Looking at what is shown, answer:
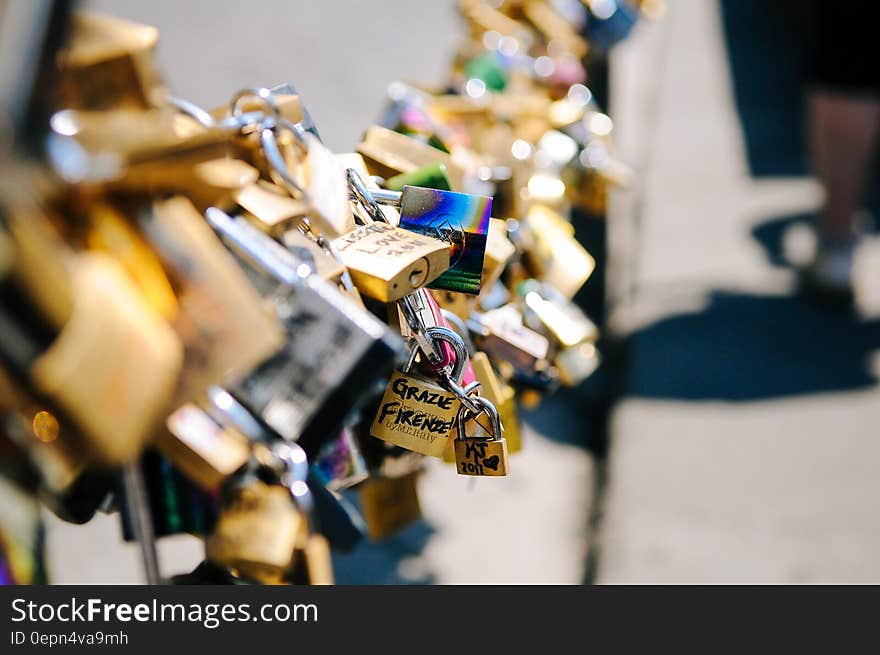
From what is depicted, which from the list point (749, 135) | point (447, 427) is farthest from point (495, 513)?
point (749, 135)

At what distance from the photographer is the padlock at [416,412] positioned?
0.82 meters

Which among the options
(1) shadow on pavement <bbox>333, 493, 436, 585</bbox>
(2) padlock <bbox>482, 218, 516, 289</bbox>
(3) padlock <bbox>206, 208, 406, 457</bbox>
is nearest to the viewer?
(3) padlock <bbox>206, 208, 406, 457</bbox>

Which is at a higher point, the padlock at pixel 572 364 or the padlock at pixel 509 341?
the padlock at pixel 509 341

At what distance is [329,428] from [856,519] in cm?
160

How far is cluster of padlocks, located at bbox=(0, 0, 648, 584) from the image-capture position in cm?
54

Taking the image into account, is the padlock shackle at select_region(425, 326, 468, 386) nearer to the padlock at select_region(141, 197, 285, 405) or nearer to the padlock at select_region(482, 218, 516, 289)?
the padlock at select_region(482, 218, 516, 289)

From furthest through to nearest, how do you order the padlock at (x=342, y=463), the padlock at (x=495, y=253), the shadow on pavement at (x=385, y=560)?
the shadow on pavement at (x=385, y=560), the padlock at (x=495, y=253), the padlock at (x=342, y=463)

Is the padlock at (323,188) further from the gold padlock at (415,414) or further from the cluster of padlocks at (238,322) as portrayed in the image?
the gold padlock at (415,414)

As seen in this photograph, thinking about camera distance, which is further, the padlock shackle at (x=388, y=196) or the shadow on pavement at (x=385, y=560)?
the shadow on pavement at (x=385, y=560)

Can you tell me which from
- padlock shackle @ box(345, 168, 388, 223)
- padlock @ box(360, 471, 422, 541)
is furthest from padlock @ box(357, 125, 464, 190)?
padlock @ box(360, 471, 422, 541)

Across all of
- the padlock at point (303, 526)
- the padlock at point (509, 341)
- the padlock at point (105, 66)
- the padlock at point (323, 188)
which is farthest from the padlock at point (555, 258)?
the padlock at point (105, 66)

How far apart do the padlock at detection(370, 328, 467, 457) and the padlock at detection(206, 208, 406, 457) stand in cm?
15

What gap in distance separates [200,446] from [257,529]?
9 centimetres

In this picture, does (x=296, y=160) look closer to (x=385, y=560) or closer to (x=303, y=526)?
(x=303, y=526)
